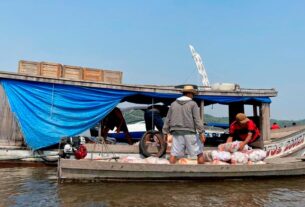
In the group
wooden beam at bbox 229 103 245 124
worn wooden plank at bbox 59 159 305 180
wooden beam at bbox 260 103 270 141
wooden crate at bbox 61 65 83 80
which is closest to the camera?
worn wooden plank at bbox 59 159 305 180

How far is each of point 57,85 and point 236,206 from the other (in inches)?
285

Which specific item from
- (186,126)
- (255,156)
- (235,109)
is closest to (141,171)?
(186,126)

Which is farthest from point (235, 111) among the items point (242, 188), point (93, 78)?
point (242, 188)

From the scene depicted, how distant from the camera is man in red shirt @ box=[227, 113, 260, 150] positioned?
26.1 feet

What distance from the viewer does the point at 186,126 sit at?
23.7 ft

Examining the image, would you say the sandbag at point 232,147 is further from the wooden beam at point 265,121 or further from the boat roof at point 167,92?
the wooden beam at point 265,121

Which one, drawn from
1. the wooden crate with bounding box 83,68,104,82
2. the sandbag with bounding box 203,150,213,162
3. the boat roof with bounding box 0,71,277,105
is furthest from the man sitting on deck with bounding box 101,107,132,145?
the sandbag with bounding box 203,150,213,162

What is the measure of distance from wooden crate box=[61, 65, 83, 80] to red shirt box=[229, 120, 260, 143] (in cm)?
533

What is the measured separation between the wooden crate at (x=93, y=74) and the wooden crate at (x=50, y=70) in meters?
0.84

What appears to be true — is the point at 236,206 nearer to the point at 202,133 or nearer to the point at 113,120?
the point at 202,133

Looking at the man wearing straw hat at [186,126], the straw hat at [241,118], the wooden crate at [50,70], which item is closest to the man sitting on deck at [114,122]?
the wooden crate at [50,70]

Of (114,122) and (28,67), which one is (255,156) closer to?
(114,122)

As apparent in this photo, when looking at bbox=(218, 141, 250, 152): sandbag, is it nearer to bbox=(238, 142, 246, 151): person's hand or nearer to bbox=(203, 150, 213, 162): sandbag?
bbox=(238, 142, 246, 151): person's hand

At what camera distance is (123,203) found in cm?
548
